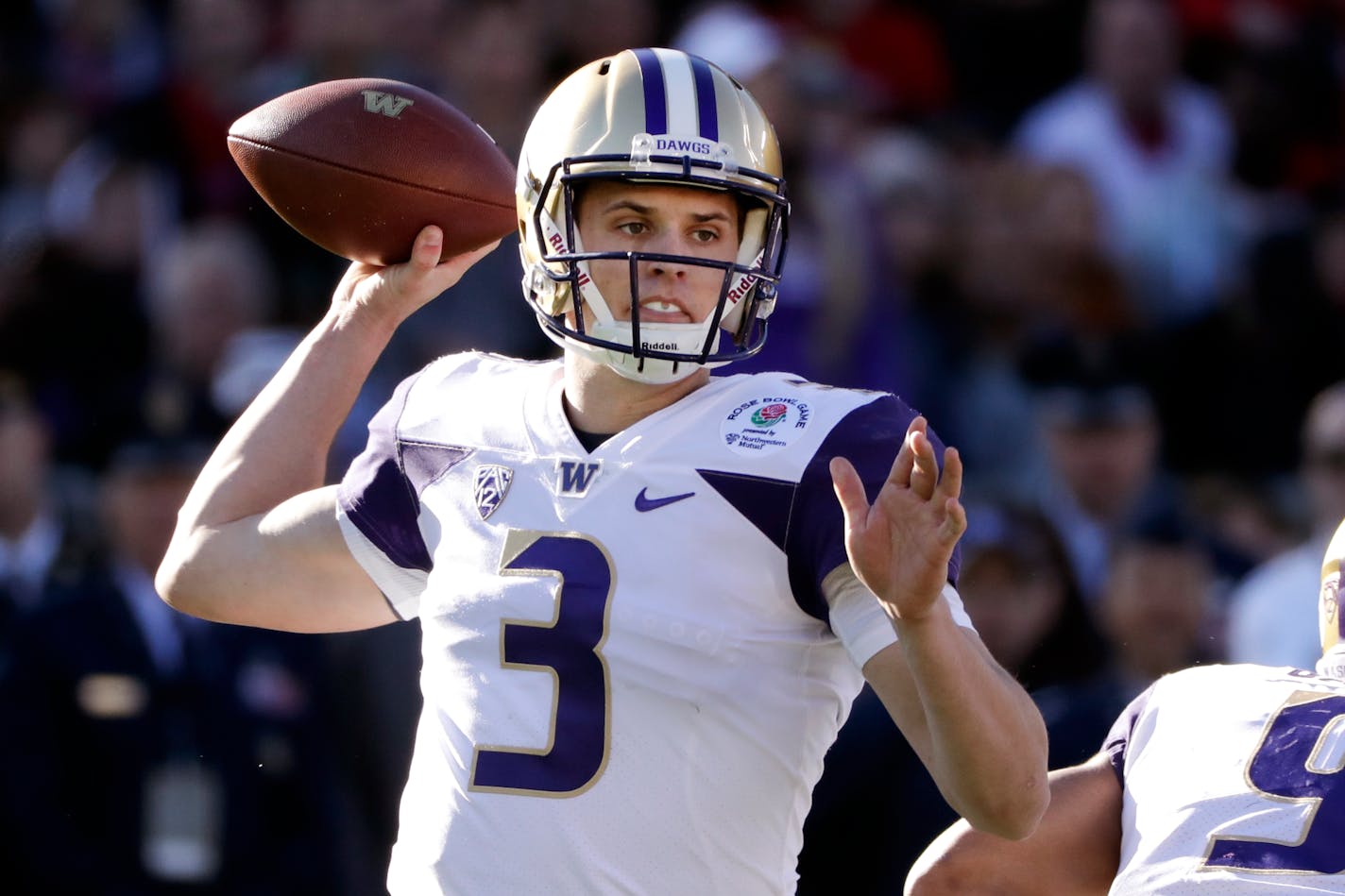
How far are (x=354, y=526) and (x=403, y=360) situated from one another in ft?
12.4

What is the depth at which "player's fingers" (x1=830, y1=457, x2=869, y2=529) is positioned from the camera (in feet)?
9.25

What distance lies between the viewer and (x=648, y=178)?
3.26 metres

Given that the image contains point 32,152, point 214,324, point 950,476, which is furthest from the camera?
point 32,152

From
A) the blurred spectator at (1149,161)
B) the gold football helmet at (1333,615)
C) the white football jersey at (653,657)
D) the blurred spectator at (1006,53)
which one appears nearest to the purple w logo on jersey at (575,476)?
the white football jersey at (653,657)

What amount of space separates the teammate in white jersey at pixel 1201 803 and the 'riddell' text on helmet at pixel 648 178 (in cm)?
85

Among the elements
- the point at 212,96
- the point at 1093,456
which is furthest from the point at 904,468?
the point at 212,96

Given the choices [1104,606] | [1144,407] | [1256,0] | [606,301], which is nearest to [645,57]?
[606,301]

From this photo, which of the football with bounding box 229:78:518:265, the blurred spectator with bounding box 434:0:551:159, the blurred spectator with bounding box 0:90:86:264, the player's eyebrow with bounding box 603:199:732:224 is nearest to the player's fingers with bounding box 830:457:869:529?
the player's eyebrow with bounding box 603:199:732:224

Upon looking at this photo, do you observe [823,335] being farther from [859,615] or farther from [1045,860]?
[859,615]

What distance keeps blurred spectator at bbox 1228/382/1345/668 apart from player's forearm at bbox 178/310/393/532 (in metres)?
3.50

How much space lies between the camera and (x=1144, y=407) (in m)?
7.36

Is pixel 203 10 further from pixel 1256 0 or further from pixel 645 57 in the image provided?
pixel 645 57

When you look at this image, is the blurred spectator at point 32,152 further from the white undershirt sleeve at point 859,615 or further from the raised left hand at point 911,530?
the raised left hand at point 911,530

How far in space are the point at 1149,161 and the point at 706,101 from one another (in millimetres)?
5624
